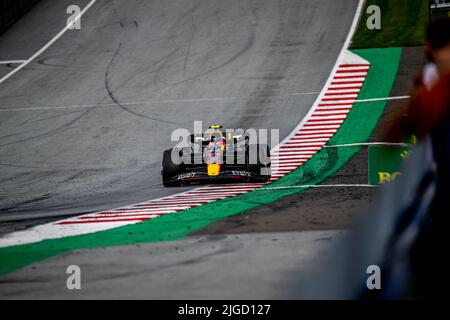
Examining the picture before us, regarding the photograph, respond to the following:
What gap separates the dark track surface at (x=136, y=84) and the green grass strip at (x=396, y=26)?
0.67 meters

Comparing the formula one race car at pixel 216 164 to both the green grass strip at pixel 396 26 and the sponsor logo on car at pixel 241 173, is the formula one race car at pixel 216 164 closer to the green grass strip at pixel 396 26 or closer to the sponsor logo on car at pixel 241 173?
the sponsor logo on car at pixel 241 173

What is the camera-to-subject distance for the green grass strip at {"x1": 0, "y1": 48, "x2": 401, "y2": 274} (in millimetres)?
9242

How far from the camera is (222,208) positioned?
1209 centimetres

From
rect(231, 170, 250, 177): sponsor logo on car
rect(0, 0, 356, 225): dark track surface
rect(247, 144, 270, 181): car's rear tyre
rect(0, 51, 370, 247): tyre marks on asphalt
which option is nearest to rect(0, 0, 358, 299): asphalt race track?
rect(0, 0, 356, 225): dark track surface

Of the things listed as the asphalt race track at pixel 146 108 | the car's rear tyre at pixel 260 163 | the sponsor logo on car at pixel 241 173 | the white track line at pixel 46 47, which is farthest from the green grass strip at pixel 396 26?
the sponsor logo on car at pixel 241 173

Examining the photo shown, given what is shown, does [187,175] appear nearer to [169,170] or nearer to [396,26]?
[169,170]

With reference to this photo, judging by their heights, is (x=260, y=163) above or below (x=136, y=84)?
below

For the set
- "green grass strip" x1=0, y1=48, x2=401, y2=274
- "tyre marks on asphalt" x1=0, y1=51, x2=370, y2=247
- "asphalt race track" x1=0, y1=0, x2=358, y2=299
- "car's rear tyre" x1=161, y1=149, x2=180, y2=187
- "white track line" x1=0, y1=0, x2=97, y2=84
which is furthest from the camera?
"white track line" x1=0, y1=0, x2=97, y2=84

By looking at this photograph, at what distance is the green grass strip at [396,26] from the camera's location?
24703 millimetres

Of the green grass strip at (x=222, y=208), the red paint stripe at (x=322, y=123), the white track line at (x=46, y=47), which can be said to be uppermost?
the white track line at (x=46, y=47)

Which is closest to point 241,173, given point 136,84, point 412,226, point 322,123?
point 322,123

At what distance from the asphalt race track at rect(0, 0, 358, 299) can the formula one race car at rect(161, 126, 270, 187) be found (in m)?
0.37

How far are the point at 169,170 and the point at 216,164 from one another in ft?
2.70

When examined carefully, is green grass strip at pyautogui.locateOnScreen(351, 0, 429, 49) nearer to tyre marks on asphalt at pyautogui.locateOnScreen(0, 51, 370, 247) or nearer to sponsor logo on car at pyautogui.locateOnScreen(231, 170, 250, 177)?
tyre marks on asphalt at pyautogui.locateOnScreen(0, 51, 370, 247)
